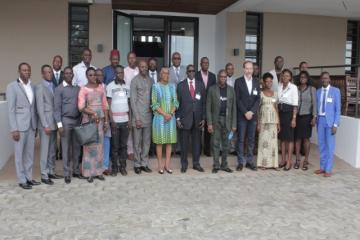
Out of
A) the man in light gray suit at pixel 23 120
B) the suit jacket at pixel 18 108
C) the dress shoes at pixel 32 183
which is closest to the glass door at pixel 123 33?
the man in light gray suit at pixel 23 120

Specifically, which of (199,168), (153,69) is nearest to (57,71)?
(153,69)

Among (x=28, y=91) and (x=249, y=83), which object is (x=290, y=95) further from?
(x=28, y=91)

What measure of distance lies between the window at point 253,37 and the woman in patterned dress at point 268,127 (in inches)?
182

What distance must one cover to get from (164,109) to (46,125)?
1.88m

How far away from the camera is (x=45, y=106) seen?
641 cm

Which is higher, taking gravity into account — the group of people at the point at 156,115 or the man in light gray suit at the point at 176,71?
the man in light gray suit at the point at 176,71

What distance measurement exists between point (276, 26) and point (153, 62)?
5581mm

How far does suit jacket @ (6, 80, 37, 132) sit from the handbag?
716 millimetres

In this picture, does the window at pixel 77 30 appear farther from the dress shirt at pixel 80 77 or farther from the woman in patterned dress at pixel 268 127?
the woman in patterned dress at pixel 268 127

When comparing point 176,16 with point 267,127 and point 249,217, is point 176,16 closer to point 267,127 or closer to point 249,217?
point 267,127

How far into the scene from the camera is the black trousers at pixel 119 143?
6965mm

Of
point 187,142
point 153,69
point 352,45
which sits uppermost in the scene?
point 352,45

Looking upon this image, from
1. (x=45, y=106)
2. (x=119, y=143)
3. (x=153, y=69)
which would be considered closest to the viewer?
(x=45, y=106)

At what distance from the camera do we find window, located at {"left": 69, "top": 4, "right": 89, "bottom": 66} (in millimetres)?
10905
